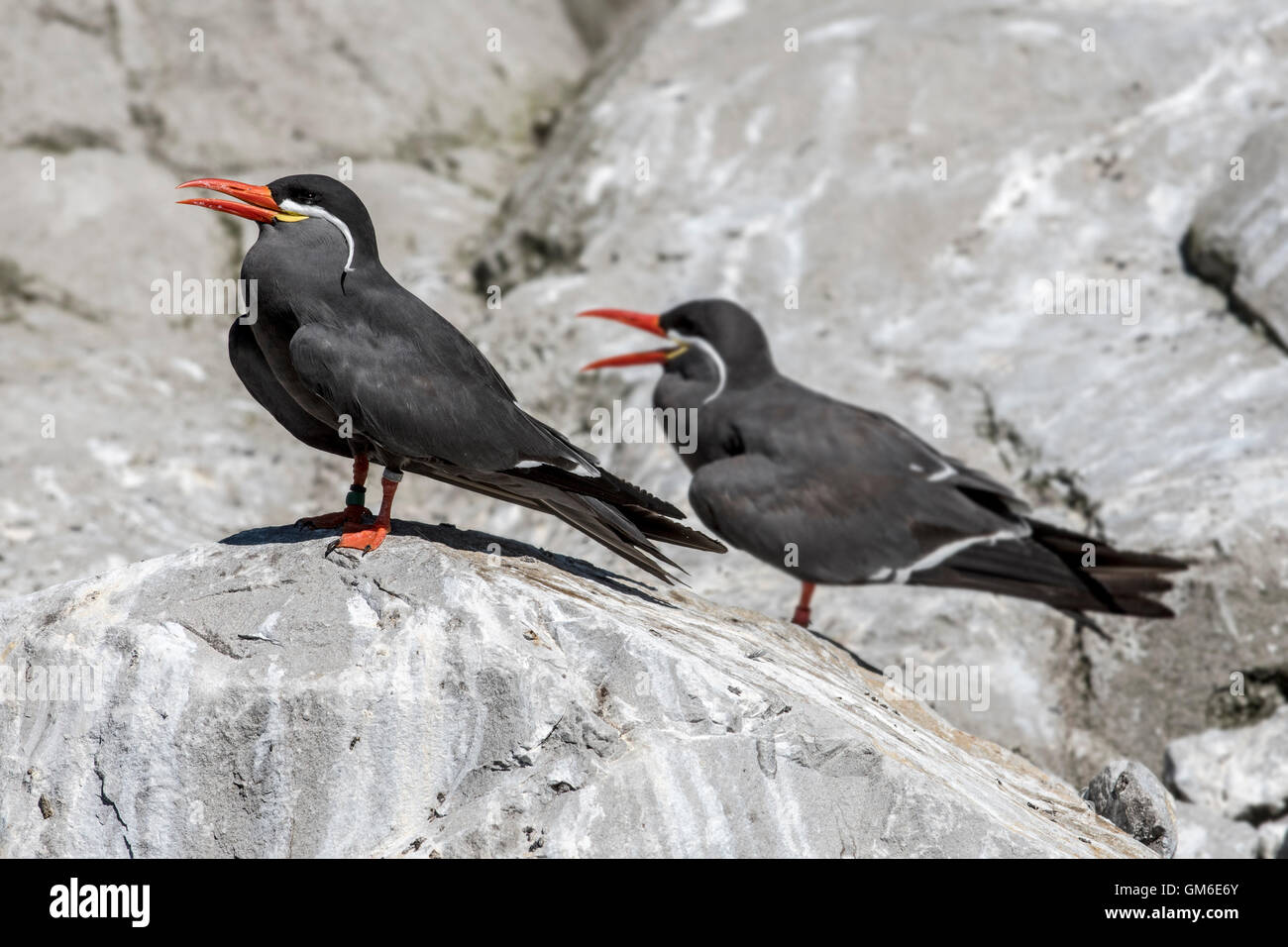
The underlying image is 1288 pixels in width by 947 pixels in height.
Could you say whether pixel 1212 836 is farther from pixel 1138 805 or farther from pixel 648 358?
pixel 648 358

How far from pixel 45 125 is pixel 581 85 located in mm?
4565

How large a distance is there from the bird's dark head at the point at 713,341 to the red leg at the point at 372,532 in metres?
2.68

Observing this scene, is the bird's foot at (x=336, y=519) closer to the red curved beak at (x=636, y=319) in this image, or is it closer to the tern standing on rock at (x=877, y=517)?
the tern standing on rock at (x=877, y=517)

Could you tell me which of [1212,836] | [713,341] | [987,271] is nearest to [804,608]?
[713,341]

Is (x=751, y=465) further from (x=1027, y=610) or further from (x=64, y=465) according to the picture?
(x=64, y=465)

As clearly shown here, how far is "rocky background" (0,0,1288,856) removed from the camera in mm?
7438

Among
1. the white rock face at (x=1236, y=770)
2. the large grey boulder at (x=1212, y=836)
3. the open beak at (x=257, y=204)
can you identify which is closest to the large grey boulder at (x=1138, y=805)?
the large grey boulder at (x=1212, y=836)

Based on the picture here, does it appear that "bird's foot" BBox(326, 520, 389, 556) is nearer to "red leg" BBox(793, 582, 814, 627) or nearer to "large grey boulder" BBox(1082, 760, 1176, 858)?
"red leg" BBox(793, 582, 814, 627)

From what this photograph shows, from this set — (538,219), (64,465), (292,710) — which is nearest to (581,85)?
(538,219)

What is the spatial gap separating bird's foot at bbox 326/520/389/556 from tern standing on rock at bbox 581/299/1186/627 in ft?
7.55

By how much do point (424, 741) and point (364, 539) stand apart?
0.81m

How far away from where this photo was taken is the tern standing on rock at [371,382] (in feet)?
15.8

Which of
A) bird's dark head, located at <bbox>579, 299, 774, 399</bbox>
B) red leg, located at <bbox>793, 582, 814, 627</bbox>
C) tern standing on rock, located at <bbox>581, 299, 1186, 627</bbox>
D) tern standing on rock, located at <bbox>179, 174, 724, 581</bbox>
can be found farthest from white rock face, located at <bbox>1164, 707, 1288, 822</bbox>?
tern standing on rock, located at <bbox>179, 174, 724, 581</bbox>

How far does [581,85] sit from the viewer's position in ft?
43.6
